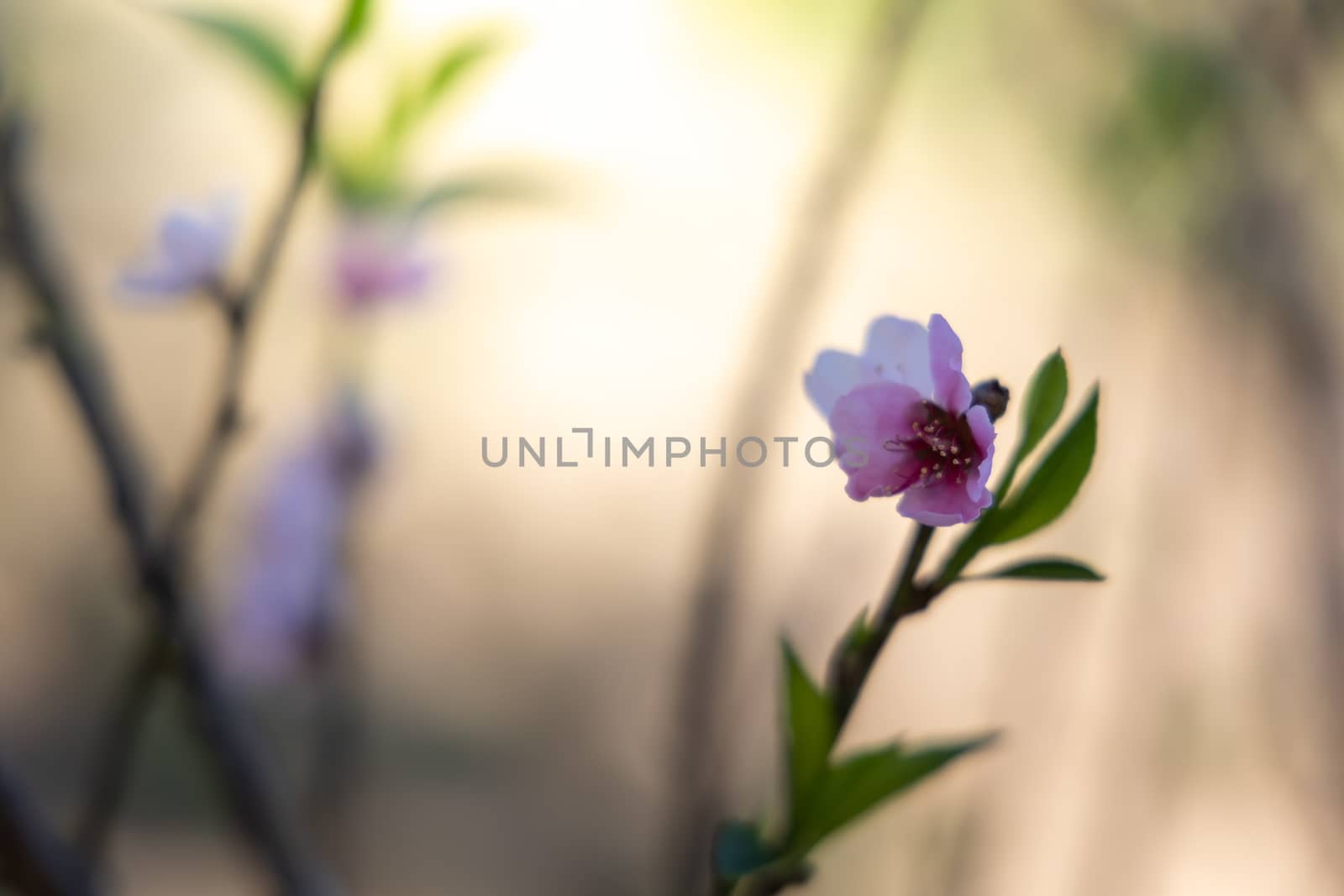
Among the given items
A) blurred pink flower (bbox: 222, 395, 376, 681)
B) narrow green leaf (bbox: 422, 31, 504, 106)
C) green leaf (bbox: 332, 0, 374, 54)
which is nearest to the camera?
green leaf (bbox: 332, 0, 374, 54)

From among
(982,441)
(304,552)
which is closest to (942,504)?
(982,441)

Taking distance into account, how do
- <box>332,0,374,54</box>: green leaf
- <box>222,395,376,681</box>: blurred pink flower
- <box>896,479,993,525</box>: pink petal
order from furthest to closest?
<box>222,395,376,681</box>: blurred pink flower < <box>332,0,374,54</box>: green leaf < <box>896,479,993,525</box>: pink petal

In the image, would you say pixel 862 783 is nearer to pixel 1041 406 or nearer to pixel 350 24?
pixel 1041 406

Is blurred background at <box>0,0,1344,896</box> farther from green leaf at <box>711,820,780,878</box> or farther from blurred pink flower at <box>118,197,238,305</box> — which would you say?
green leaf at <box>711,820,780,878</box>

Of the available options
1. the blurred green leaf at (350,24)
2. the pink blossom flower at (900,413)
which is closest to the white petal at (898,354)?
the pink blossom flower at (900,413)

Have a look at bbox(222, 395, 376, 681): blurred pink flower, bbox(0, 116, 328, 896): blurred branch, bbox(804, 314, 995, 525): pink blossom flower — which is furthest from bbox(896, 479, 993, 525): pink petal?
bbox(222, 395, 376, 681): blurred pink flower

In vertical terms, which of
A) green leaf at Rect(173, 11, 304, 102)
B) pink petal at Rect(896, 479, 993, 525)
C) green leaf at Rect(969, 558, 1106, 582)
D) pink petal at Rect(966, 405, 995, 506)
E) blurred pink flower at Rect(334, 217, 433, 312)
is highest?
green leaf at Rect(173, 11, 304, 102)
